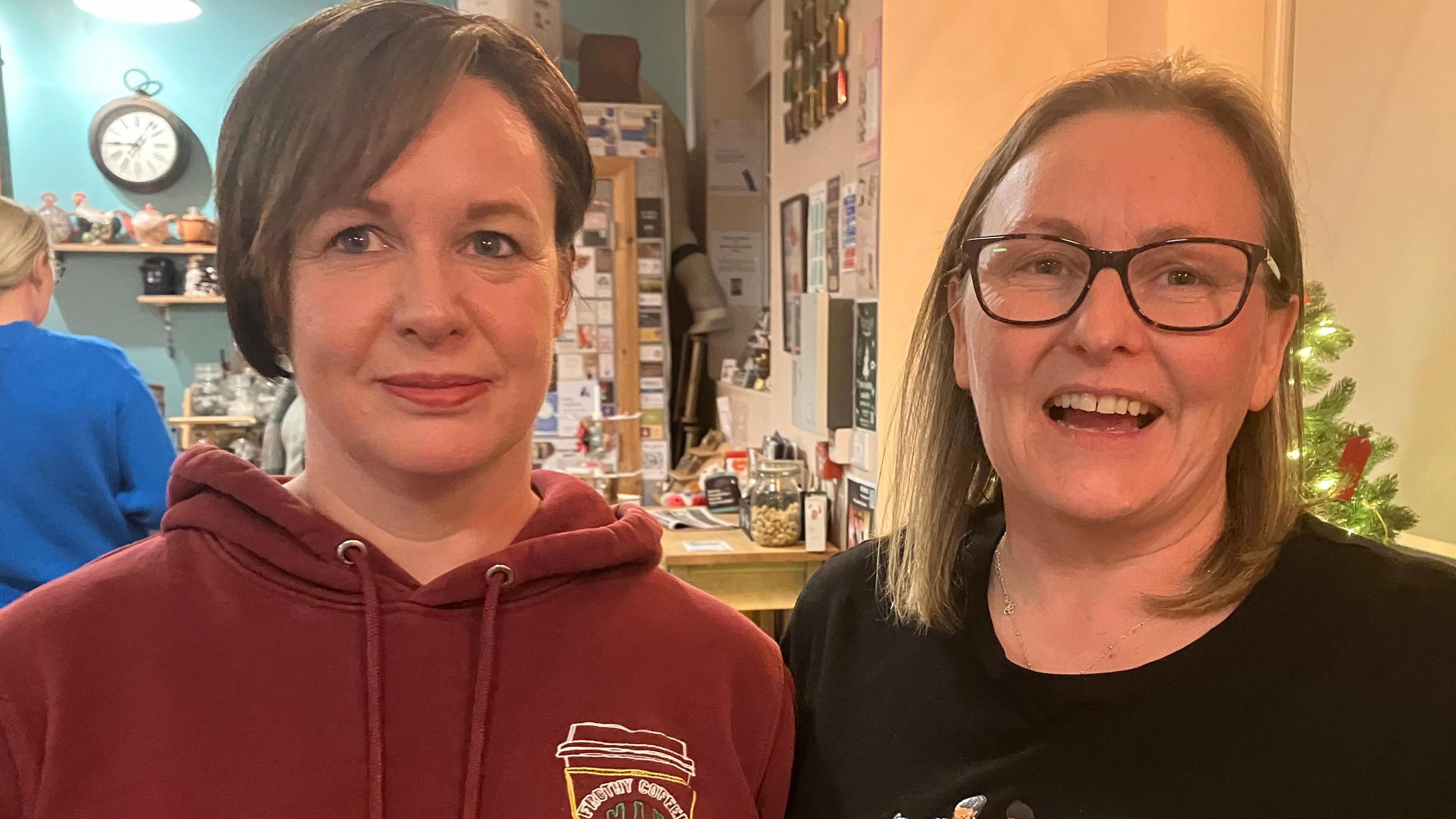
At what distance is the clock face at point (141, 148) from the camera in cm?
494

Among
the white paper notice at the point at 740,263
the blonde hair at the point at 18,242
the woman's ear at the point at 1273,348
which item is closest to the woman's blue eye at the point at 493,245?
the woman's ear at the point at 1273,348

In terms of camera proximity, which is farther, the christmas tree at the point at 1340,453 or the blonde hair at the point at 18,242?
the blonde hair at the point at 18,242

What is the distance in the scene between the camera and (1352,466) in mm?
1857

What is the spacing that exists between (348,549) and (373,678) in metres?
0.12

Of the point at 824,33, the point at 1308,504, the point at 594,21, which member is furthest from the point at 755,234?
the point at 1308,504

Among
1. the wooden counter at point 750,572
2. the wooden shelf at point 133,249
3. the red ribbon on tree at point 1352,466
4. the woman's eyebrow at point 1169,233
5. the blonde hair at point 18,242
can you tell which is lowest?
the wooden counter at point 750,572

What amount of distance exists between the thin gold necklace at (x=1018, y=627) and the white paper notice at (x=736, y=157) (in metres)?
4.00

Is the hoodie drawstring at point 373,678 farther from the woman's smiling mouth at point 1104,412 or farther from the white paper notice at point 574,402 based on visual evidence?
the white paper notice at point 574,402

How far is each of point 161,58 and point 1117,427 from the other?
17.6 ft

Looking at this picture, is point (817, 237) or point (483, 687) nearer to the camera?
point (483, 687)

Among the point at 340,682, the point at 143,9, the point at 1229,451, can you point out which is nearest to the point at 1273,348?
the point at 1229,451

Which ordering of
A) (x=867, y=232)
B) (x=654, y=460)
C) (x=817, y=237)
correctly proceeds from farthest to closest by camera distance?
1. (x=654, y=460)
2. (x=817, y=237)
3. (x=867, y=232)

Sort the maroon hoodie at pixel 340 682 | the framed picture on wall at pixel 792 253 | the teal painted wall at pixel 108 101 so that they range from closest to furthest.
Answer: the maroon hoodie at pixel 340 682 < the framed picture on wall at pixel 792 253 < the teal painted wall at pixel 108 101

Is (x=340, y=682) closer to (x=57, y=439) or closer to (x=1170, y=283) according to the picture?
(x=1170, y=283)
